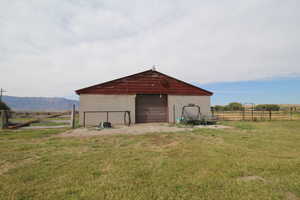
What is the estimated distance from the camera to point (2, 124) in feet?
30.2

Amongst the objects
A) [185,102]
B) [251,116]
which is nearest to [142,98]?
[185,102]

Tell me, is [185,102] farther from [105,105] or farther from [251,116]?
[251,116]

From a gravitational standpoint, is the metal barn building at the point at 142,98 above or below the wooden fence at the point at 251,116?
above

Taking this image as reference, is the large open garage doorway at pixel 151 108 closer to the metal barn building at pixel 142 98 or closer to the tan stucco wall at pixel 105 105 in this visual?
the metal barn building at pixel 142 98

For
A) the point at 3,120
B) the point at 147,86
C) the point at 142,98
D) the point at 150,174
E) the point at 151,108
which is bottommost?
the point at 150,174

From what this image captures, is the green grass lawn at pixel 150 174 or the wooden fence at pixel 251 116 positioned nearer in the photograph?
the green grass lawn at pixel 150 174

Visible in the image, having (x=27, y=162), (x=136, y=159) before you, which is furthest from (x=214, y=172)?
(x=27, y=162)

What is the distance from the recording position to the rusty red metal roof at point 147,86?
12.2m

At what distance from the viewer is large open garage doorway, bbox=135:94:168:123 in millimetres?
12984

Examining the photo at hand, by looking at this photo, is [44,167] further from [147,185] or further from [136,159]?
[147,185]

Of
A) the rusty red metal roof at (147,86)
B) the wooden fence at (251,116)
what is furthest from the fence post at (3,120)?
the wooden fence at (251,116)

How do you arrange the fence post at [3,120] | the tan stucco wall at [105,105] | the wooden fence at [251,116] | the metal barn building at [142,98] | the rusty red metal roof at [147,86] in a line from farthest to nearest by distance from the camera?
the wooden fence at [251,116], the rusty red metal roof at [147,86], the metal barn building at [142,98], the tan stucco wall at [105,105], the fence post at [3,120]

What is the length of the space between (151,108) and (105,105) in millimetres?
3849

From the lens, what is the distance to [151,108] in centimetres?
1326
